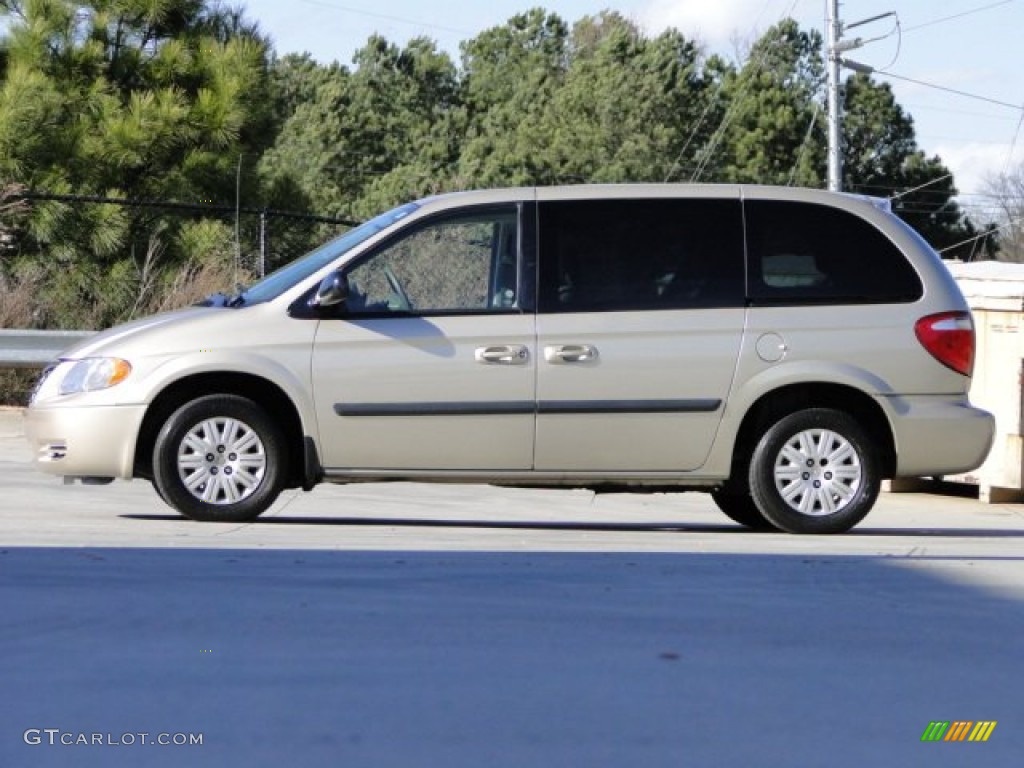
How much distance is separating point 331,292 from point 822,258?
99.4 inches

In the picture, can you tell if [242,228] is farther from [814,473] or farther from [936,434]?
[936,434]

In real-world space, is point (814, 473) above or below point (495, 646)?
above

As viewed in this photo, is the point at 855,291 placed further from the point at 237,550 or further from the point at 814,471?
the point at 237,550

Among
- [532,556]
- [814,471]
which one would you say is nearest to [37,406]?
[532,556]

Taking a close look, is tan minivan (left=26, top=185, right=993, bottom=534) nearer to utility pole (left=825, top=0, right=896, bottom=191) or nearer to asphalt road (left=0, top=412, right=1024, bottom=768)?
asphalt road (left=0, top=412, right=1024, bottom=768)

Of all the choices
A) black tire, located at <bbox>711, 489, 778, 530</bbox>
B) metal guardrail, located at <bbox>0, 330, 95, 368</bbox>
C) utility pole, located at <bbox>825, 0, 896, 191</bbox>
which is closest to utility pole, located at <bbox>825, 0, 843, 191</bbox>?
utility pole, located at <bbox>825, 0, 896, 191</bbox>

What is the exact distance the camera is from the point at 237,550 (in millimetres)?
8648

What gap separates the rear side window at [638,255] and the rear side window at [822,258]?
14cm

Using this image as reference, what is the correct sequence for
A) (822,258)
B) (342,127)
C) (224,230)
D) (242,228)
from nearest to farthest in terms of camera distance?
1. (822,258)
2. (224,230)
3. (242,228)
4. (342,127)

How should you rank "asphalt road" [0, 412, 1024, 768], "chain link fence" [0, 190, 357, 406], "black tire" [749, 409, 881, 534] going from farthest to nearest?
"chain link fence" [0, 190, 357, 406] → "black tire" [749, 409, 881, 534] → "asphalt road" [0, 412, 1024, 768]

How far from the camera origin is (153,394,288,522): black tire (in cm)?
1009

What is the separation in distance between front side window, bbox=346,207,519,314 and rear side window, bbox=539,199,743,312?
0.68ft

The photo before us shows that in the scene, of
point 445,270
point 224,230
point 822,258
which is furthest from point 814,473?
point 224,230

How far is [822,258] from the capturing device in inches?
407
